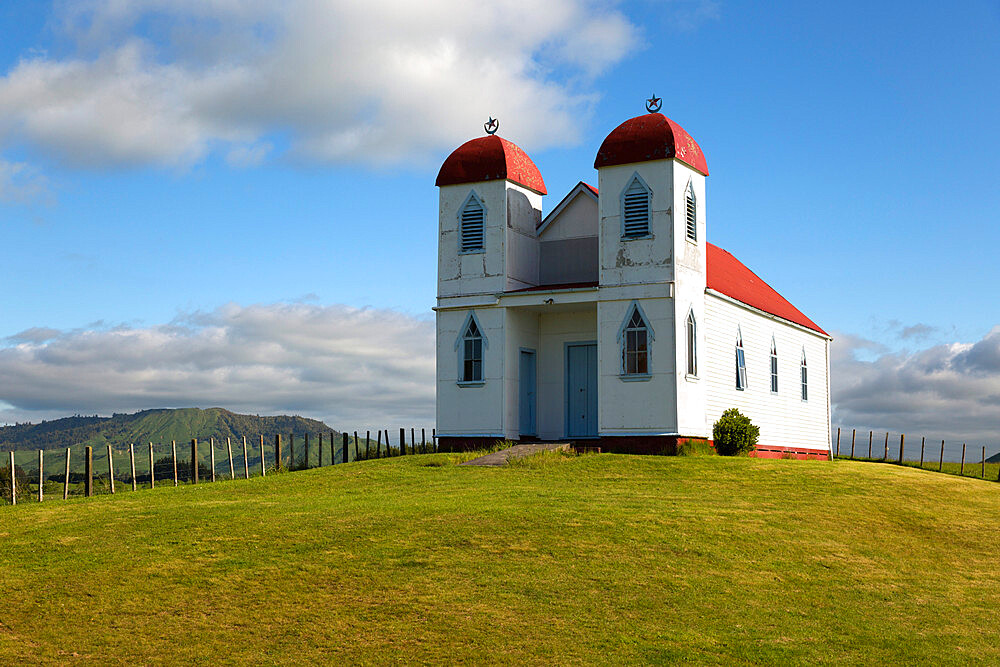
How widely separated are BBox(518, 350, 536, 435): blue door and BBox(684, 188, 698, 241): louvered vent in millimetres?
6005

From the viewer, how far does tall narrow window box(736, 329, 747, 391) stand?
1251 inches

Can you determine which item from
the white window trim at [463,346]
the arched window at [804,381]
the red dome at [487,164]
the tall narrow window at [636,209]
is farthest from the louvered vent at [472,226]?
the arched window at [804,381]

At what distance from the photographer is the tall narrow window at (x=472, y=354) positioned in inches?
1187

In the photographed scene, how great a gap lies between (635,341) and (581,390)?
3.13 meters

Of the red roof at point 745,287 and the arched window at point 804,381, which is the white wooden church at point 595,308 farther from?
the arched window at point 804,381

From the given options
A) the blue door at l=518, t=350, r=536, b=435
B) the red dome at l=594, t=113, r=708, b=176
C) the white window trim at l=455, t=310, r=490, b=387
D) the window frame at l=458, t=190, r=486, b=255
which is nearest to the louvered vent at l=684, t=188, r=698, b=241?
the red dome at l=594, t=113, r=708, b=176

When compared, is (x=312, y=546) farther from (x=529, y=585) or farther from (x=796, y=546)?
(x=796, y=546)

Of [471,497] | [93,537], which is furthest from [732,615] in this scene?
[93,537]

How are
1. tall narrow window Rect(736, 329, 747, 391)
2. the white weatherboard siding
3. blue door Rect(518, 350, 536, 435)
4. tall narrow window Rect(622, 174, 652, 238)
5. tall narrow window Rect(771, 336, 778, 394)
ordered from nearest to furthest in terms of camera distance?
1. tall narrow window Rect(622, 174, 652, 238)
2. the white weatherboard siding
3. blue door Rect(518, 350, 536, 435)
4. tall narrow window Rect(736, 329, 747, 391)
5. tall narrow window Rect(771, 336, 778, 394)

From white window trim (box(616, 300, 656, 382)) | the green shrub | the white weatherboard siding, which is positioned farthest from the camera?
the white weatherboard siding

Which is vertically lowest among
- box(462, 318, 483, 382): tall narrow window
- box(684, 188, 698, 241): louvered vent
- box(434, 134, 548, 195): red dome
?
box(462, 318, 483, 382): tall narrow window

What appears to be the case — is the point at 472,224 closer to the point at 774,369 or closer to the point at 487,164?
the point at 487,164

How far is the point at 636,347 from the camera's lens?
91.9 ft

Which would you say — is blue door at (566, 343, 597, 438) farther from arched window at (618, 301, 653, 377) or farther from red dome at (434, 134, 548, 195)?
red dome at (434, 134, 548, 195)
